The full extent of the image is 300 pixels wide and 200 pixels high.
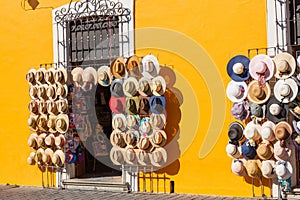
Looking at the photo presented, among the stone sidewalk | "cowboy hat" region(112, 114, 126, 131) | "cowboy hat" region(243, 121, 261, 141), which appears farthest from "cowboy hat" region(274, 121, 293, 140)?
"cowboy hat" region(112, 114, 126, 131)

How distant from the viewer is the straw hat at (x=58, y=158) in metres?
10.3

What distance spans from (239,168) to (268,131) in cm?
76

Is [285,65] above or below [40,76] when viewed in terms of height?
below

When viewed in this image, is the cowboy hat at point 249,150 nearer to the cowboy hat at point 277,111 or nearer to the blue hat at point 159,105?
the cowboy hat at point 277,111

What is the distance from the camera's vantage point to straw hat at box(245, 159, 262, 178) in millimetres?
8273

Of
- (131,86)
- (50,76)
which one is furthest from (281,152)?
(50,76)

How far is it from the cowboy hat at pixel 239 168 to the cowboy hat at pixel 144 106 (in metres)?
1.77

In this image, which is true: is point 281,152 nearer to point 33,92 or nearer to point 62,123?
point 62,123

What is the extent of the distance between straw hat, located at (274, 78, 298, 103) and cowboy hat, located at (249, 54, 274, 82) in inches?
8.6

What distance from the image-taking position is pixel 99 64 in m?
10.3

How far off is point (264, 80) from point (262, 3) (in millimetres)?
1227

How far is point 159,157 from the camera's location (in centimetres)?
930

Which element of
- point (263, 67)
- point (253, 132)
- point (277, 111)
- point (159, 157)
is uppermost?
point (263, 67)

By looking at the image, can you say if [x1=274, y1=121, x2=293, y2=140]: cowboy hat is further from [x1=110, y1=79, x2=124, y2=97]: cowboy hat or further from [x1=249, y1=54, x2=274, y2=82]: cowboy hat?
[x1=110, y1=79, x2=124, y2=97]: cowboy hat
